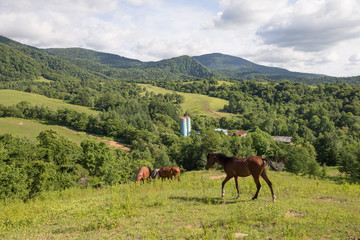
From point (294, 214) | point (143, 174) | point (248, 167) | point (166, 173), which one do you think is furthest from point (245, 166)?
point (143, 174)

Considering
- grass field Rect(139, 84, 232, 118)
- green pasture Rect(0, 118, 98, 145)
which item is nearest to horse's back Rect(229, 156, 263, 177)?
green pasture Rect(0, 118, 98, 145)

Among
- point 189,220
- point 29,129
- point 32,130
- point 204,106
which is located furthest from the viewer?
point 204,106

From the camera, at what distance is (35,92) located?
5037 inches

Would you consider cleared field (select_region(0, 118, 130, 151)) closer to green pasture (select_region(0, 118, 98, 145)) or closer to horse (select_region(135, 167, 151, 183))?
green pasture (select_region(0, 118, 98, 145))

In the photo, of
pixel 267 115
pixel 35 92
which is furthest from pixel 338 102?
pixel 35 92

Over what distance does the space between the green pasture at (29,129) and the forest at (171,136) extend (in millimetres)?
5094

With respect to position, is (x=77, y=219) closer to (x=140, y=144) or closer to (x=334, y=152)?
(x=140, y=144)

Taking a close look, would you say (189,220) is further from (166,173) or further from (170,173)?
(166,173)

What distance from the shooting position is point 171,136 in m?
68.8

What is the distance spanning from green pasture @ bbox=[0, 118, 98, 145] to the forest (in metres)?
5.09

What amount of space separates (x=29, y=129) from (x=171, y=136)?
47655 millimetres

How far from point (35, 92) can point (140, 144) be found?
A: 11090 cm

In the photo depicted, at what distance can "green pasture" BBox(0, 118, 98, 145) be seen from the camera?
5977 centimetres

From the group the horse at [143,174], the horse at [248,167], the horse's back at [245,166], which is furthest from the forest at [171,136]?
the horse's back at [245,166]
